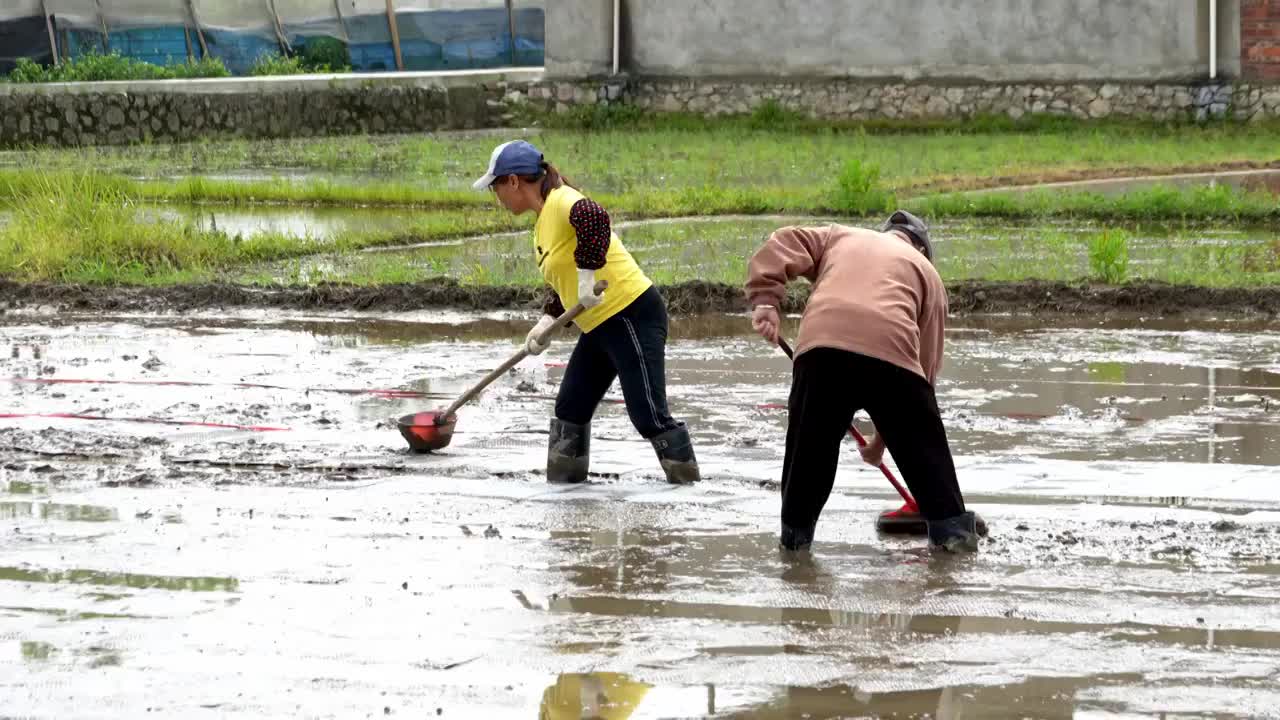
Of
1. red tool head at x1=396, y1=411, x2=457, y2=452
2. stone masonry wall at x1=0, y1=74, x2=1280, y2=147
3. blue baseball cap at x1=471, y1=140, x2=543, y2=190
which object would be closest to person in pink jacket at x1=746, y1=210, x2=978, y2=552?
blue baseball cap at x1=471, y1=140, x2=543, y2=190

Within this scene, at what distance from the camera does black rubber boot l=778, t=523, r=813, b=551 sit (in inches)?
244

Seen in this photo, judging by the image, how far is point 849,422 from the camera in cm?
614

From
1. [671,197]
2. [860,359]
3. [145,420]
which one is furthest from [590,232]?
[671,197]

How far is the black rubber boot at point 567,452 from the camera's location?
24.3ft

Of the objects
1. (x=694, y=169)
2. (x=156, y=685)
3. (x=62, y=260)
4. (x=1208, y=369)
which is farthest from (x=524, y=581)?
(x=694, y=169)

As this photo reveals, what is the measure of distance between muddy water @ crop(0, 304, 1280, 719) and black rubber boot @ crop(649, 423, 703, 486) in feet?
0.43

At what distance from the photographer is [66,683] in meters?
4.86

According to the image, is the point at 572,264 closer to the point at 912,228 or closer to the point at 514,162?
the point at 514,162

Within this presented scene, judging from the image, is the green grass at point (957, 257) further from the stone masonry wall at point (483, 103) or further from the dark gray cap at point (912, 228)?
the stone masonry wall at point (483, 103)

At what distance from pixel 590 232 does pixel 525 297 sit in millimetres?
5396

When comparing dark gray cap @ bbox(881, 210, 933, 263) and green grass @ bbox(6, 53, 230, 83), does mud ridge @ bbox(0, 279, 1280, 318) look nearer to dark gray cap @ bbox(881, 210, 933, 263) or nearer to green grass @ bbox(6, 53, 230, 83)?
dark gray cap @ bbox(881, 210, 933, 263)

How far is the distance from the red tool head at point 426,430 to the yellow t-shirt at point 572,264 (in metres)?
1.05

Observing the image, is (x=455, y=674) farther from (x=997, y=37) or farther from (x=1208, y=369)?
(x=997, y=37)

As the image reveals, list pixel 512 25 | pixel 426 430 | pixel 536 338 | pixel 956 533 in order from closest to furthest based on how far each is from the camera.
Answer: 1. pixel 956 533
2. pixel 536 338
3. pixel 426 430
4. pixel 512 25
